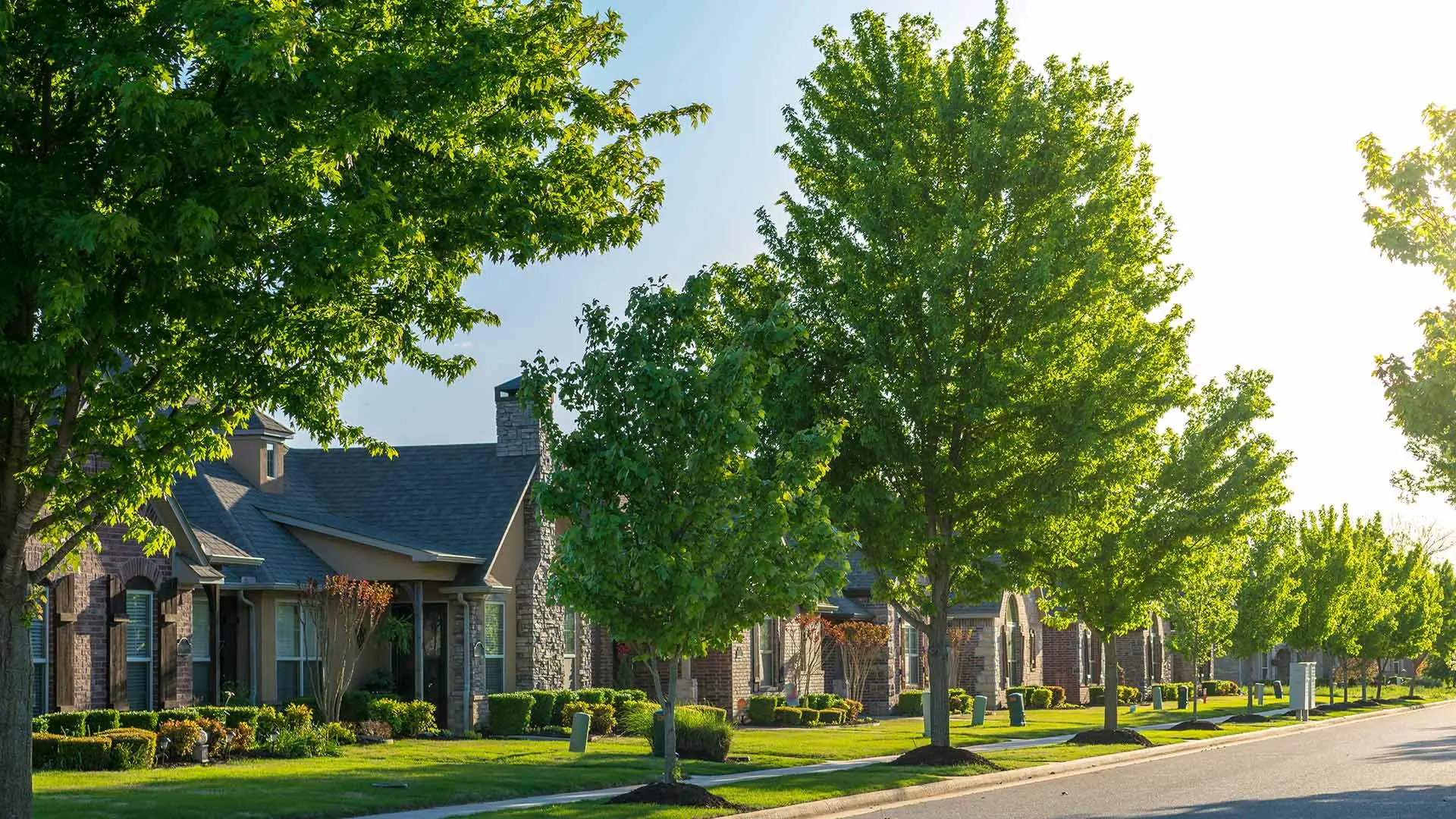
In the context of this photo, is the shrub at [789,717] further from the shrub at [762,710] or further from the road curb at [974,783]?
the road curb at [974,783]

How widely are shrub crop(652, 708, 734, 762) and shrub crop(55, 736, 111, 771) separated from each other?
9141 millimetres

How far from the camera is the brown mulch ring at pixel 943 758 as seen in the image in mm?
26459

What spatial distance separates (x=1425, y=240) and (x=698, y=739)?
14.4m

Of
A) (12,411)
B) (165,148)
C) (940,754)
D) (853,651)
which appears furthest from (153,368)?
(853,651)

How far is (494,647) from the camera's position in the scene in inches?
1410

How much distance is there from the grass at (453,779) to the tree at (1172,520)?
3810 mm

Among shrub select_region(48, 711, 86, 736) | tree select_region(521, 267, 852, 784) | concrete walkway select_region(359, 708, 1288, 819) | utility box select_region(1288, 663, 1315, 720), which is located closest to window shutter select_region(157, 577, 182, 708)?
shrub select_region(48, 711, 86, 736)

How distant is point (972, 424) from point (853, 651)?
2240 cm

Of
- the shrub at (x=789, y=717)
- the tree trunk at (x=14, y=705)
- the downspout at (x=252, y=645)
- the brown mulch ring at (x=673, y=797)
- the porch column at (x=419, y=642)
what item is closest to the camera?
the tree trunk at (x=14, y=705)

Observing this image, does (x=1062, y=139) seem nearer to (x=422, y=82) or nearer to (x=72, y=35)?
(x=422, y=82)

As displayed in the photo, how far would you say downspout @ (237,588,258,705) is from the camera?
31.3 m

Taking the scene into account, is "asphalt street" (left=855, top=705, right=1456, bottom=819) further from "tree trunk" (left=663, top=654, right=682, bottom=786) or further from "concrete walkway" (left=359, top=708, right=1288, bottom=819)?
"concrete walkway" (left=359, top=708, right=1288, bottom=819)

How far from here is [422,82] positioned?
1368 centimetres

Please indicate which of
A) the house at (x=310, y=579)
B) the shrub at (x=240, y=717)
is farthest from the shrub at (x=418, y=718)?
the shrub at (x=240, y=717)
